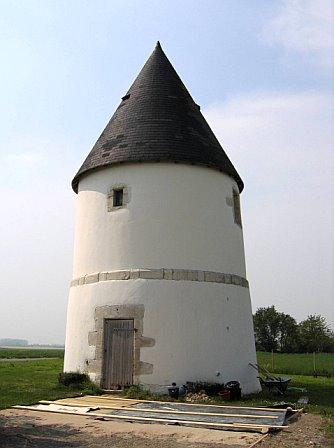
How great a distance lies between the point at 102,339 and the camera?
12836 mm

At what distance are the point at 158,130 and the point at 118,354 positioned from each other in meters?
6.65

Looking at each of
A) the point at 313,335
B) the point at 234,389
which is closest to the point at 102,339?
the point at 234,389

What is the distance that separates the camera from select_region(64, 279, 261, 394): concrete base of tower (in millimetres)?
12383

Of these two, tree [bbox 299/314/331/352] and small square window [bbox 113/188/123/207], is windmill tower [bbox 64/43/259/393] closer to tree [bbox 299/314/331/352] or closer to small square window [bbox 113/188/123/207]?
small square window [bbox 113/188/123/207]

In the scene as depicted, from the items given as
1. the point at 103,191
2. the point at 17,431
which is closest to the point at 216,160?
the point at 103,191

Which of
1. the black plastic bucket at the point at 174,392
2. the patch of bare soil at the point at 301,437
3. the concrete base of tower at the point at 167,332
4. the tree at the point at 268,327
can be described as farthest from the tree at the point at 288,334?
the patch of bare soil at the point at 301,437

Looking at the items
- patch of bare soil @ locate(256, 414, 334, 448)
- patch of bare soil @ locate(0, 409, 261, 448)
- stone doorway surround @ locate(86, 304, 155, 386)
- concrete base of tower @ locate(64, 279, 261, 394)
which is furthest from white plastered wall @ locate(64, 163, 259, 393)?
patch of bare soil @ locate(256, 414, 334, 448)

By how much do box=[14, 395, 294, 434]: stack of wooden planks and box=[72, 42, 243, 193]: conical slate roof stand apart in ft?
22.1

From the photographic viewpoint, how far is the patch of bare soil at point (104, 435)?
677cm

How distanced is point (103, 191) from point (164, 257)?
9.45 feet

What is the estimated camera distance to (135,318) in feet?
41.7

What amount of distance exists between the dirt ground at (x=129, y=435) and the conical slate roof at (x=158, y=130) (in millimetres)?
7805

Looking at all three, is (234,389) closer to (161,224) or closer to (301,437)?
(161,224)

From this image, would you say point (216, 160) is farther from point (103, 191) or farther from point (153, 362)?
point (153, 362)
